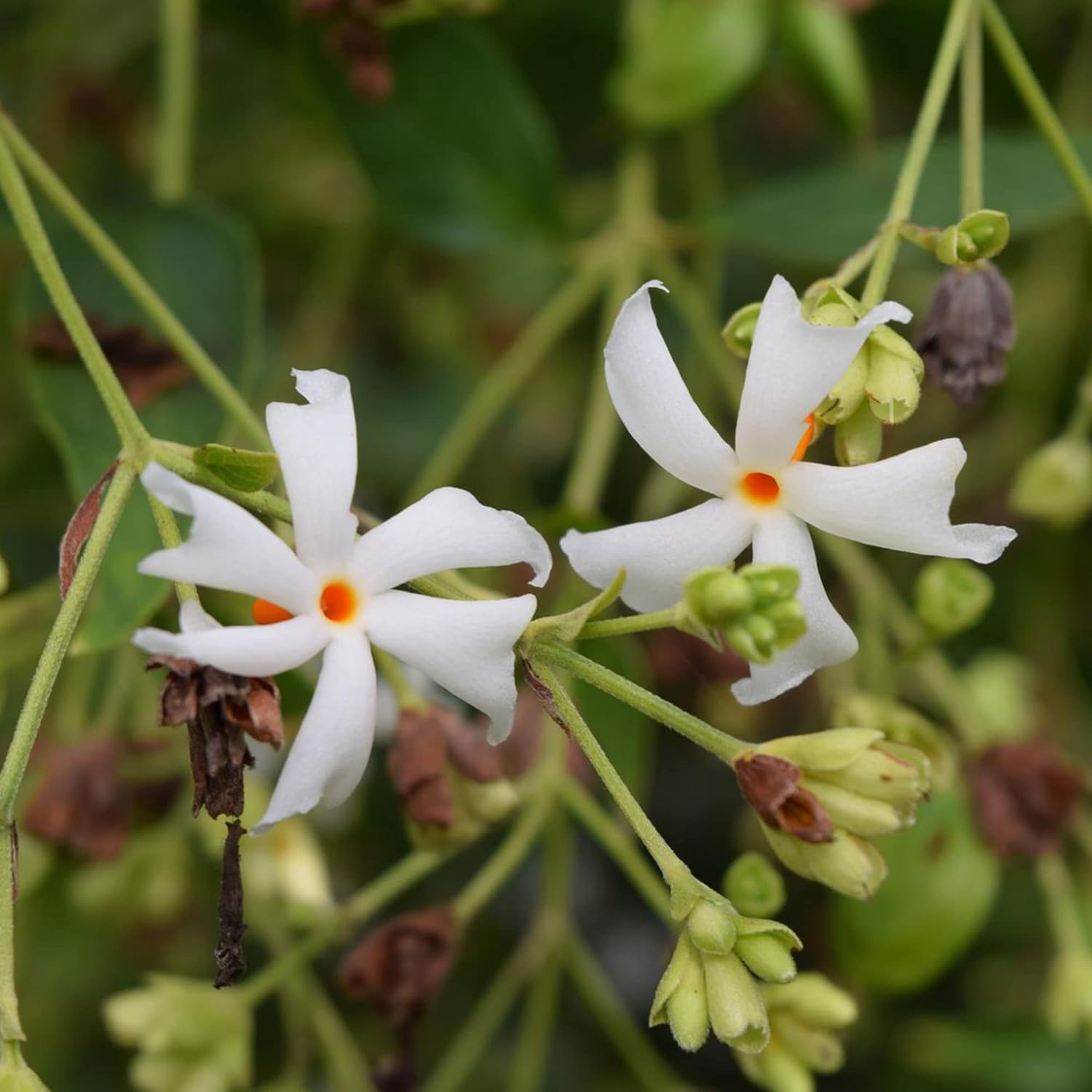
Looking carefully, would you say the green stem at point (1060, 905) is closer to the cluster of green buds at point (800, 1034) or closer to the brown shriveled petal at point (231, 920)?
the cluster of green buds at point (800, 1034)

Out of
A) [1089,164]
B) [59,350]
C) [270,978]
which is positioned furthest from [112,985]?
[1089,164]

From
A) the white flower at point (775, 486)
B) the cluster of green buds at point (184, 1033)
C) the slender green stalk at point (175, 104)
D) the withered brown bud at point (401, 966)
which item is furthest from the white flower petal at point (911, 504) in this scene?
the slender green stalk at point (175, 104)

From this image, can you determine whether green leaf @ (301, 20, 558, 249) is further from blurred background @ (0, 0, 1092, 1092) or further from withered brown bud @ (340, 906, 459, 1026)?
withered brown bud @ (340, 906, 459, 1026)

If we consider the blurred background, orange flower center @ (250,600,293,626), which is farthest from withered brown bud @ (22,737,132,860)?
orange flower center @ (250,600,293,626)

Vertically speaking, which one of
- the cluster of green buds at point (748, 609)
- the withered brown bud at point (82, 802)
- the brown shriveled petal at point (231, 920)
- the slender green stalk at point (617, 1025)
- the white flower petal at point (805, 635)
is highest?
the cluster of green buds at point (748, 609)

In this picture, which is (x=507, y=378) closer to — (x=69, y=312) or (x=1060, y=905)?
(x=69, y=312)

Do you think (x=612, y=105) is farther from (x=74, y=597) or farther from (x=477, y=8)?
(x=74, y=597)
